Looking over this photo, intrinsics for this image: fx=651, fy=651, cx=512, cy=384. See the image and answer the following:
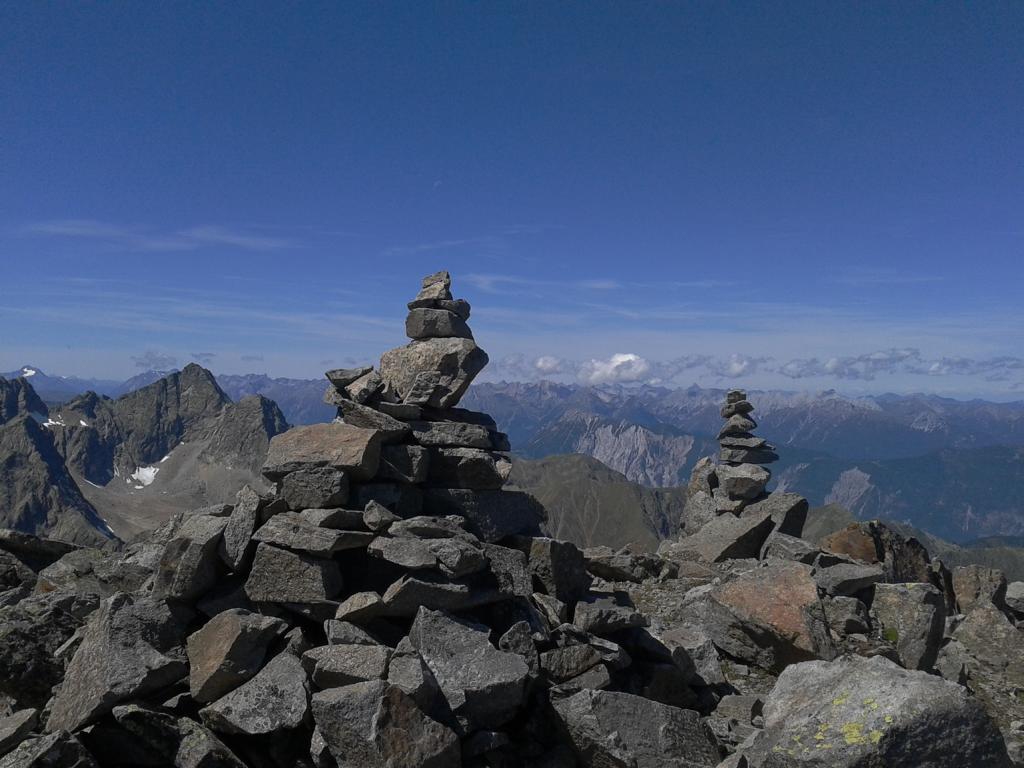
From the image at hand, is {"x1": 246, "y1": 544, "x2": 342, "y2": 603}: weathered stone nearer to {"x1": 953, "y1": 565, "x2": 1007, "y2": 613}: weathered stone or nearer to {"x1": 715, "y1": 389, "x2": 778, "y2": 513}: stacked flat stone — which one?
{"x1": 953, "y1": 565, "x2": 1007, "y2": 613}: weathered stone

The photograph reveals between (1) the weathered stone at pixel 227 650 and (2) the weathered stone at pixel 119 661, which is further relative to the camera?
(1) the weathered stone at pixel 227 650

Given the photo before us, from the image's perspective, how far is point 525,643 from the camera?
1385 centimetres

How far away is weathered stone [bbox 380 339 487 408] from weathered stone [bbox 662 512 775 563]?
53.1ft

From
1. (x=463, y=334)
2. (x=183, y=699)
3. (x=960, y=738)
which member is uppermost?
(x=463, y=334)

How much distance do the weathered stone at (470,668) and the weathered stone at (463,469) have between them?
16.1 feet

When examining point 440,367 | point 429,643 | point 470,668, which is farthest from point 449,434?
point 470,668

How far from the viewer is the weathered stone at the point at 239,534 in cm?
1491

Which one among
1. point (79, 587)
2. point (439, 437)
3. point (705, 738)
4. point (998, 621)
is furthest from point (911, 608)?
point (79, 587)

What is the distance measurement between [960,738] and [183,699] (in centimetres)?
1330

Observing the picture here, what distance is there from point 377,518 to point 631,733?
701cm

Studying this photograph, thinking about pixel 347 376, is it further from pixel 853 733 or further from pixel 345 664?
pixel 853 733

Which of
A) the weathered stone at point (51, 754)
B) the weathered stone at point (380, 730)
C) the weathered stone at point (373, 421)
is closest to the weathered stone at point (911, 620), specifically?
the weathered stone at point (380, 730)

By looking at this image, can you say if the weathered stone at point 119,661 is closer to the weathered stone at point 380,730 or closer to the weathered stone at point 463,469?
the weathered stone at point 380,730

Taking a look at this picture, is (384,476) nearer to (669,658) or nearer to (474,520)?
(474,520)
